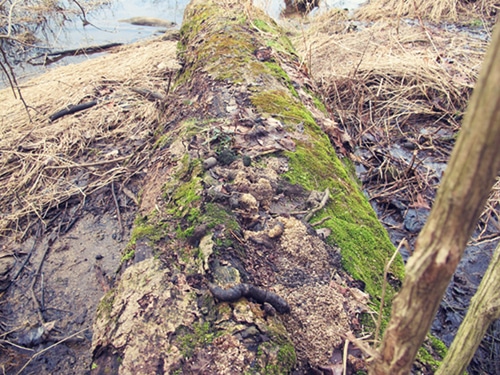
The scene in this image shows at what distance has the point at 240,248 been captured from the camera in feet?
5.67

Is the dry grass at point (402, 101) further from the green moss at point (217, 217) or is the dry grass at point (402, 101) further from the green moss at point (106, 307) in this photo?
the green moss at point (106, 307)

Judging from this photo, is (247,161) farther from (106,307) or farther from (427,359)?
(427,359)

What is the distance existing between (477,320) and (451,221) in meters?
0.42

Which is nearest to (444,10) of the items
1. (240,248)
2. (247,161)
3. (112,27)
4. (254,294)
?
(247,161)

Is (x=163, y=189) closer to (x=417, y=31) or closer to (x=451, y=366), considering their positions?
(x=451, y=366)

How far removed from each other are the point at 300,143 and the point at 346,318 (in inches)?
50.6

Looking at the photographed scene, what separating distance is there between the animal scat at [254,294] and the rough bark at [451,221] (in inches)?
29.5

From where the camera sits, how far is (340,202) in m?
2.21

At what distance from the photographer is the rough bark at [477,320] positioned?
0.87 meters

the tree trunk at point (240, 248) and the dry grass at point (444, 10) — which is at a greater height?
the dry grass at point (444, 10)

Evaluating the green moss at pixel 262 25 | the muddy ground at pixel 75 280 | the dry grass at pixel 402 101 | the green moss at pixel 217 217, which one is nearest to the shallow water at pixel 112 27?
the dry grass at pixel 402 101

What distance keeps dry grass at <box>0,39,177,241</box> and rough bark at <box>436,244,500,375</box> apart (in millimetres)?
3199

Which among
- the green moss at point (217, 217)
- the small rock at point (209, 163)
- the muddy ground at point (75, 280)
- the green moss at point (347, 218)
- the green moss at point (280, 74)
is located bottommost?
the muddy ground at point (75, 280)

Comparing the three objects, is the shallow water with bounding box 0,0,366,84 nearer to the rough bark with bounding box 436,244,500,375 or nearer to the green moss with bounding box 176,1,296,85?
the green moss with bounding box 176,1,296,85
